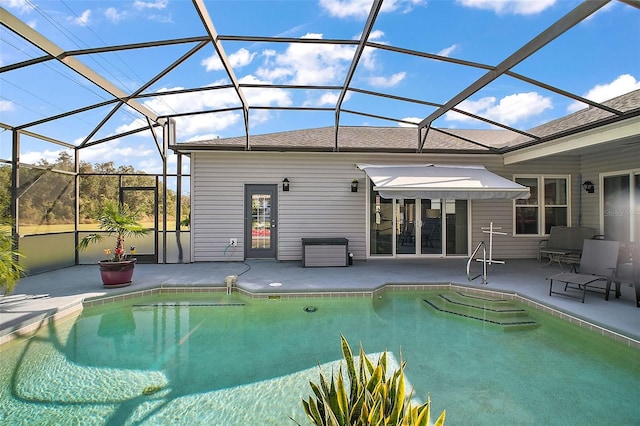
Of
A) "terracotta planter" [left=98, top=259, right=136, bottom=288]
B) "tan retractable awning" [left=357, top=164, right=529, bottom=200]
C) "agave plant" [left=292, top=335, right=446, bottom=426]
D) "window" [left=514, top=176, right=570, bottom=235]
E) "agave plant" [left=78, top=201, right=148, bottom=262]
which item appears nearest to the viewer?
"agave plant" [left=292, top=335, right=446, bottom=426]

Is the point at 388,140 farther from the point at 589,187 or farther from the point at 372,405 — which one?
the point at 372,405

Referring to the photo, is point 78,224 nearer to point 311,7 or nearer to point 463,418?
point 311,7

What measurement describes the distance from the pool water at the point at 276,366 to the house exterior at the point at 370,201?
4.95 meters

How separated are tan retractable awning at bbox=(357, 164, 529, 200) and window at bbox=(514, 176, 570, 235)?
3343 millimetres

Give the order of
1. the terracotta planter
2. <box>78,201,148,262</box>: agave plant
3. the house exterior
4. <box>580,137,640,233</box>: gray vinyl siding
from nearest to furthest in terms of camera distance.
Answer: the terracotta planter
<box>78,201,148,262</box>: agave plant
<box>580,137,640,233</box>: gray vinyl siding
the house exterior

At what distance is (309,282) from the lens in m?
8.79

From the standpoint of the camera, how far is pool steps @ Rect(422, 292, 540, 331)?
666 cm

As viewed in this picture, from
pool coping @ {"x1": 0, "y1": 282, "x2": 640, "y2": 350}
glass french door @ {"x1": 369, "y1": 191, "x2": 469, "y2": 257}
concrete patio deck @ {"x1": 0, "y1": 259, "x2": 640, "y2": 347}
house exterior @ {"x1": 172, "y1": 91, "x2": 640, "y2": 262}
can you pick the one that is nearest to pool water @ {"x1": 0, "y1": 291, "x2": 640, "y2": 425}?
pool coping @ {"x1": 0, "y1": 282, "x2": 640, "y2": 350}

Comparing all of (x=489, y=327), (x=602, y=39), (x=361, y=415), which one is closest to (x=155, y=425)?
(x=361, y=415)

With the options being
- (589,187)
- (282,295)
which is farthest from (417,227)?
(282,295)

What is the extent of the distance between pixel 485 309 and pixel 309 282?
14.4 feet

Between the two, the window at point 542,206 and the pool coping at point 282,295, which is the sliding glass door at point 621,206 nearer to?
the window at point 542,206

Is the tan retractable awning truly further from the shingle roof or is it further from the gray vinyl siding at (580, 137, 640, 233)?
the gray vinyl siding at (580, 137, 640, 233)

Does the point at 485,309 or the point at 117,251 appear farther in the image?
the point at 117,251
